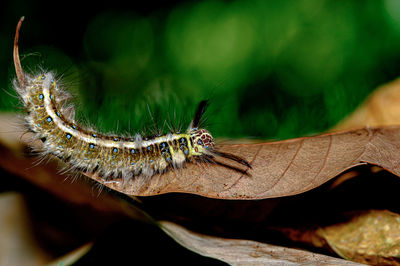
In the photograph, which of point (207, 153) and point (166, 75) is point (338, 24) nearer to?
point (166, 75)

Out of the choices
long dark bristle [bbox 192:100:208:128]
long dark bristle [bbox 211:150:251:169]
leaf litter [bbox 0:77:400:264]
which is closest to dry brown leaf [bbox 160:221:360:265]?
leaf litter [bbox 0:77:400:264]

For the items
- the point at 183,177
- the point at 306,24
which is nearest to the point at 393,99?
the point at 183,177

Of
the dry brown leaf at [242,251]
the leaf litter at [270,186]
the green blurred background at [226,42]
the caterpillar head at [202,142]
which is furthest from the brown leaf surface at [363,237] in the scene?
the green blurred background at [226,42]

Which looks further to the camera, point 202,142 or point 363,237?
point 202,142

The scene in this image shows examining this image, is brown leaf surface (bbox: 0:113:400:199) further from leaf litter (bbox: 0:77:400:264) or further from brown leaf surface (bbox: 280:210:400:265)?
brown leaf surface (bbox: 280:210:400:265)

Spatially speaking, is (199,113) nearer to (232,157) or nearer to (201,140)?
(201,140)

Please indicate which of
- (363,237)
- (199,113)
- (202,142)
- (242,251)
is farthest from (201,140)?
(363,237)
